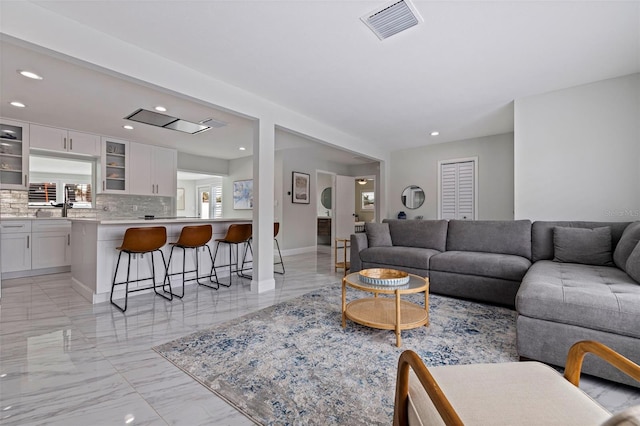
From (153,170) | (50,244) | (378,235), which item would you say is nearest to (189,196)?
(153,170)

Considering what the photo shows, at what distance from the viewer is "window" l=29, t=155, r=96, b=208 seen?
524cm

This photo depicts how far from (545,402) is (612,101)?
13.0ft

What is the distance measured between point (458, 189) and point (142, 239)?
5.54 meters

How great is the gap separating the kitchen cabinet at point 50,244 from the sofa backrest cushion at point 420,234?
535 centimetres

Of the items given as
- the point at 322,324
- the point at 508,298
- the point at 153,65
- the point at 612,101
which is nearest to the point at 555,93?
the point at 612,101

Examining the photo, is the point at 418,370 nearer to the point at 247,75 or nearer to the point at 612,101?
the point at 247,75

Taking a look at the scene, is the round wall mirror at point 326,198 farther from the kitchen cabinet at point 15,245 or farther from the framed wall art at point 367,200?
the kitchen cabinet at point 15,245

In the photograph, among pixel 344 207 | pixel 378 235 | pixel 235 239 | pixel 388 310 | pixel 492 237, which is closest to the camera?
pixel 388 310

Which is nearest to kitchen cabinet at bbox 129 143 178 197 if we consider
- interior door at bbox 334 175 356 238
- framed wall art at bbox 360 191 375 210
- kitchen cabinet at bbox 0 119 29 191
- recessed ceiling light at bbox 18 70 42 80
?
kitchen cabinet at bbox 0 119 29 191

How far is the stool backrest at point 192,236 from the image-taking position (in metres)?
3.45

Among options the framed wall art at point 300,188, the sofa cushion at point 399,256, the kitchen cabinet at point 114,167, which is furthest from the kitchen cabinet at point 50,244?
the sofa cushion at point 399,256

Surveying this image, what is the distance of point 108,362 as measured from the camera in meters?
1.89

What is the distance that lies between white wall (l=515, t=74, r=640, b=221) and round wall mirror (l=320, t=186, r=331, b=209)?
21.2 feet

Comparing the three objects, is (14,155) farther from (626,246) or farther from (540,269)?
(626,246)
